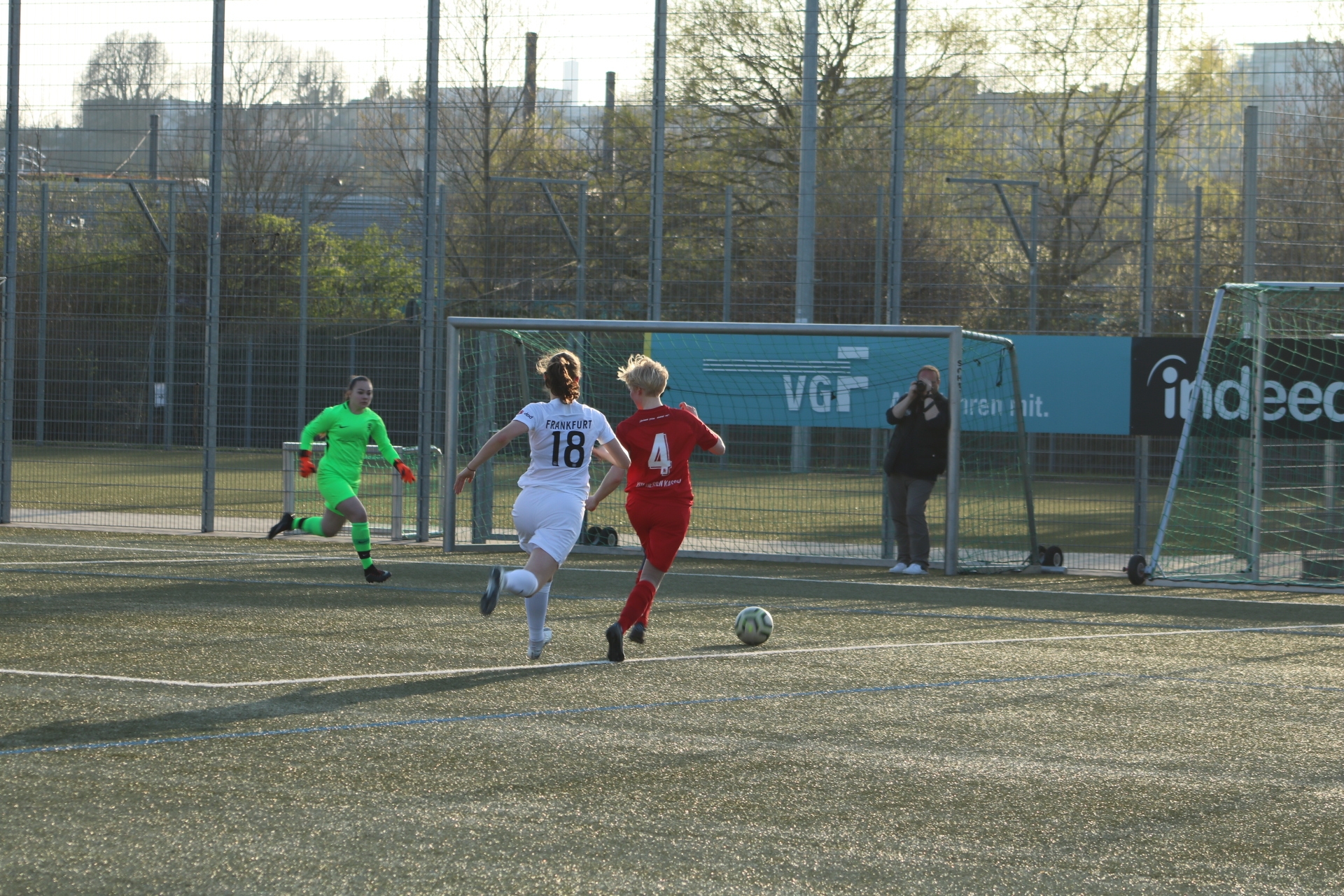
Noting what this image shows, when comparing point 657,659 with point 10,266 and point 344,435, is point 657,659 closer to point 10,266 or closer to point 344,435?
point 344,435

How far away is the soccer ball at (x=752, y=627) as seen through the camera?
312 inches

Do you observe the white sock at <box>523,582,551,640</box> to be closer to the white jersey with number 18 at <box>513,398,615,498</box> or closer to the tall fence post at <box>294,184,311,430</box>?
the white jersey with number 18 at <box>513,398,615,498</box>

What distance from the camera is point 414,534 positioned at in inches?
571

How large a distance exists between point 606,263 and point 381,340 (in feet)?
8.66

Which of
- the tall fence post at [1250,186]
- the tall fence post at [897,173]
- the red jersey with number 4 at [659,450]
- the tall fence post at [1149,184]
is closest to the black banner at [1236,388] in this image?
the tall fence post at [1149,184]

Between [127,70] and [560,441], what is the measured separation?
36.3 ft

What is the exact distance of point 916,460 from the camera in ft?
40.0

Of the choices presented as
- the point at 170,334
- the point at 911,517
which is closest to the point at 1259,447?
the point at 911,517

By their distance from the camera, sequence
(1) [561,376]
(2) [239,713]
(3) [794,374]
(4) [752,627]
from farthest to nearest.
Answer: (3) [794,374], (4) [752,627], (1) [561,376], (2) [239,713]

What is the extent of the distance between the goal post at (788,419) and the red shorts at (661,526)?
501 cm

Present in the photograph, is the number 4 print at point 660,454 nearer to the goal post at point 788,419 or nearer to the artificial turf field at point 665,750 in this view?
the artificial turf field at point 665,750

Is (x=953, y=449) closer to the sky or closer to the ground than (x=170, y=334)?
closer to the ground

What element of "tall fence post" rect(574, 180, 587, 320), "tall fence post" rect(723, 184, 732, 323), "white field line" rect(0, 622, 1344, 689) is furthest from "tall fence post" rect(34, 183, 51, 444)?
"white field line" rect(0, 622, 1344, 689)

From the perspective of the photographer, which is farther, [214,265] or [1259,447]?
[214,265]
